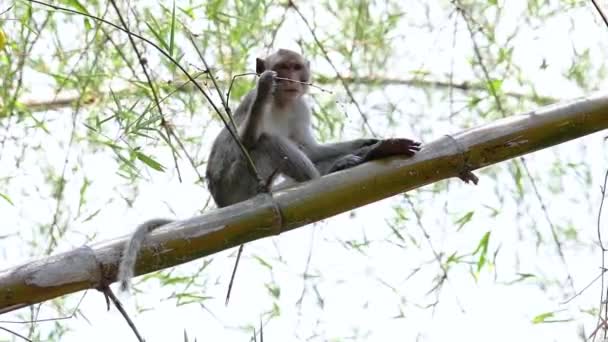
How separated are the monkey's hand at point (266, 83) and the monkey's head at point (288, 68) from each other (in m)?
0.84

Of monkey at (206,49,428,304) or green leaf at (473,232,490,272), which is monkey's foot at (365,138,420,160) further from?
green leaf at (473,232,490,272)

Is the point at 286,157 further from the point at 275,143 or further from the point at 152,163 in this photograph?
the point at 152,163

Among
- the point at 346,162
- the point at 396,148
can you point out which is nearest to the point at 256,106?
the point at 346,162

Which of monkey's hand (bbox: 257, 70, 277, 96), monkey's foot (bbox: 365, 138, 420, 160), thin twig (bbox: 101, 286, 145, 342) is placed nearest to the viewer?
thin twig (bbox: 101, 286, 145, 342)

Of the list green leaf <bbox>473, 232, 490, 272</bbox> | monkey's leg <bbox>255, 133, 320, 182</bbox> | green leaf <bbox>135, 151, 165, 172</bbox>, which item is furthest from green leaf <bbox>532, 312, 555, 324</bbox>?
green leaf <bbox>135, 151, 165, 172</bbox>

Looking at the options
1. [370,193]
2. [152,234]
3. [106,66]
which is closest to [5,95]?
[106,66]

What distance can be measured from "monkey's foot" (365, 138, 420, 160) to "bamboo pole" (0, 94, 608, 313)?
Result: 0.07m

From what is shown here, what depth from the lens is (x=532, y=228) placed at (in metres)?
6.36

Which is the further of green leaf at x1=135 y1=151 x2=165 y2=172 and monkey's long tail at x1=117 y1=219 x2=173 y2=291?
green leaf at x1=135 y1=151 x2=165 y2=172

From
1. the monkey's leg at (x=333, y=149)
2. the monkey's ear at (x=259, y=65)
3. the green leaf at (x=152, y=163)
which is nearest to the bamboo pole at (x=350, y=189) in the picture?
the green leaf at (x=152, y=163)

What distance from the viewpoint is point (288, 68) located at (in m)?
6.21

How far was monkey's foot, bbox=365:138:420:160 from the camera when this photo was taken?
4.10 meters

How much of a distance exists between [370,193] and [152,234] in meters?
0.84

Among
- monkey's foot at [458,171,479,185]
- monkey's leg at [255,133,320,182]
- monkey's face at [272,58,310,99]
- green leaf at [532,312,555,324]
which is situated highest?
monkey's face at [272,58,310,99]
